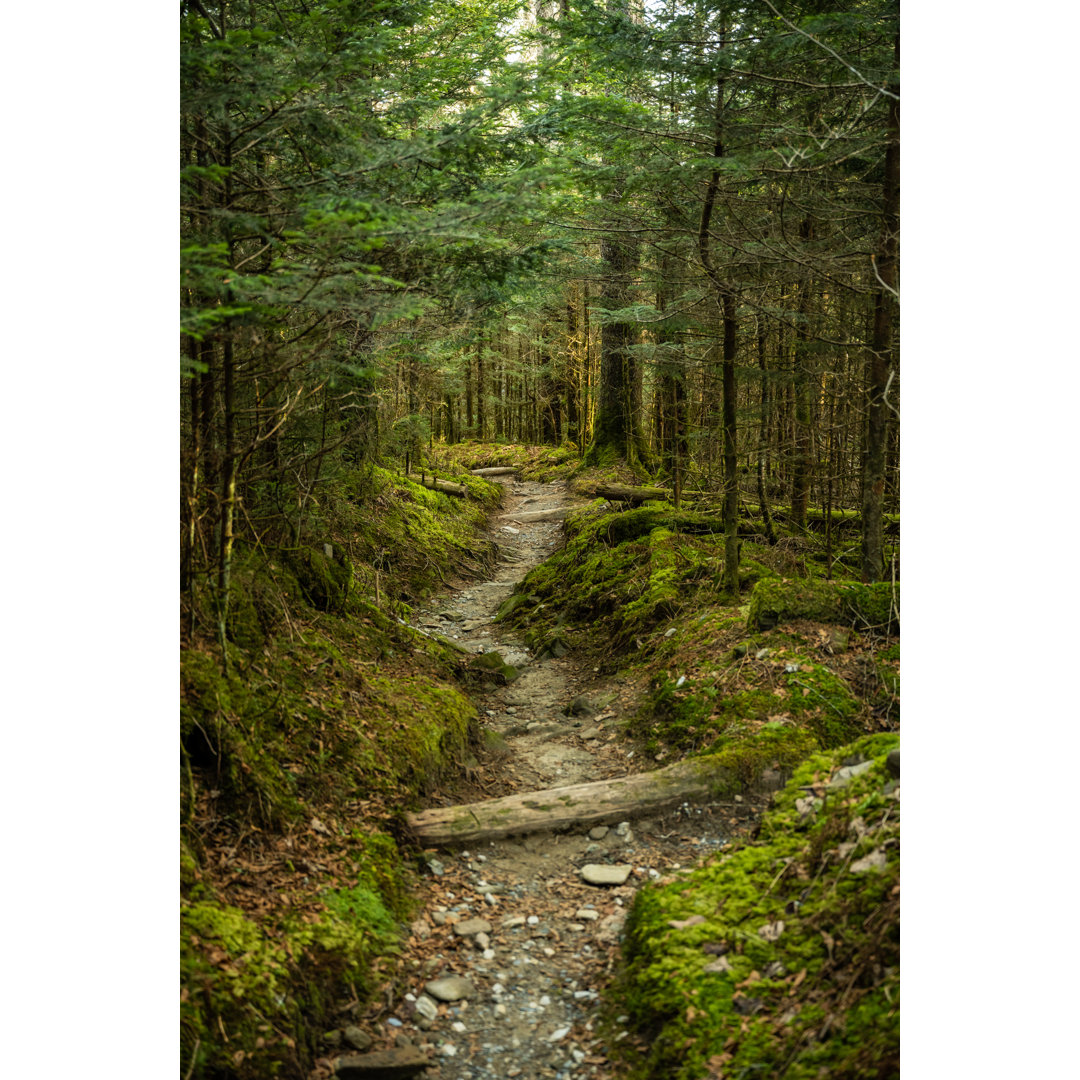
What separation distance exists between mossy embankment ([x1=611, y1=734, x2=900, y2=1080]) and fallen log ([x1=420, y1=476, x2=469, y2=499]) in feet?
44.3

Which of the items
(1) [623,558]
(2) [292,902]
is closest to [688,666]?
(1) [623,558]

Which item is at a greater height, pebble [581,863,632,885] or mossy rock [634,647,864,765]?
mossy rock [634,647,864,765]

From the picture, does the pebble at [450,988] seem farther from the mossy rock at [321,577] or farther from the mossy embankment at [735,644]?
the mossy rock at [321,577]

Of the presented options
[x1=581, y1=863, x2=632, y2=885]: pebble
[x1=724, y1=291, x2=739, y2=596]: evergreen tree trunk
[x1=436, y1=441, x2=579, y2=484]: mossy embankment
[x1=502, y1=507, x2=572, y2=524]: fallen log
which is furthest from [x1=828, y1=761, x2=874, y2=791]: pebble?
[x1=436, y1=441, x2=579, y2=484]: mossy embankment

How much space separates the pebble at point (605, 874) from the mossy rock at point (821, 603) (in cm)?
324

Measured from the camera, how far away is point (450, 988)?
13.9ft

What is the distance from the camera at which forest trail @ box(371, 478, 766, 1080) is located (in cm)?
388

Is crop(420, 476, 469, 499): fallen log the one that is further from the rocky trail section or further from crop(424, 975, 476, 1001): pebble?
crop(424, 975, 476, 1001): pebble

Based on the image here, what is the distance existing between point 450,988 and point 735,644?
4579mm

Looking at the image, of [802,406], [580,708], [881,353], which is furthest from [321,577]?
[802,406]

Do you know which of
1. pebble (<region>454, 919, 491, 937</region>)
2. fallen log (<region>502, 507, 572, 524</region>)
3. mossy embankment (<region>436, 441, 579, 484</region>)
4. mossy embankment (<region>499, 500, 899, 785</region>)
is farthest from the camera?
mossy embankment (<region>436, 441, 579, 484</region>)

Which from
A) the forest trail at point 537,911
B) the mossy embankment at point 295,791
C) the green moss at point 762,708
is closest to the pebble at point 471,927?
the forest trail at point 537,911

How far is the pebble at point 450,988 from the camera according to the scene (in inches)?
165

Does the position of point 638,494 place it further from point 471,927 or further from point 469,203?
point 471,927
